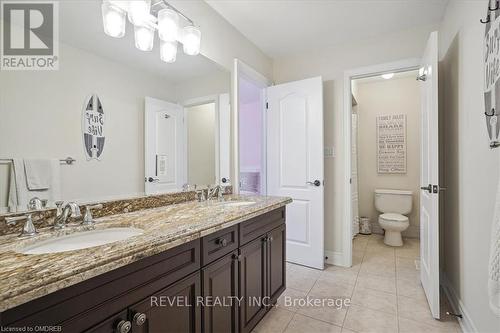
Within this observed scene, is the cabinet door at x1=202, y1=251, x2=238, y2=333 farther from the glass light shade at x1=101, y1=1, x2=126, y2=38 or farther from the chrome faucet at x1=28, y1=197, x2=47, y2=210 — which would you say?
the glass light shade at x1=101, y1=1, x2=126, y2=38

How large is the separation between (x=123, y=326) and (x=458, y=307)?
2.26 meters

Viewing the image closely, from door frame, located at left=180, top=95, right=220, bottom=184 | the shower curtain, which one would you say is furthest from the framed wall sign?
door frame, located at left=180, top=95, right=220, bottom=184

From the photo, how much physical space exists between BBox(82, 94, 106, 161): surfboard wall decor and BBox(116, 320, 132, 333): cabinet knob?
831 millimetres

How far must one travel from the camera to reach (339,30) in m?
2.52

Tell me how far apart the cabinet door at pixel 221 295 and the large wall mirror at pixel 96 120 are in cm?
68

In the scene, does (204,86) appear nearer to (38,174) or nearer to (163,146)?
(163,146)

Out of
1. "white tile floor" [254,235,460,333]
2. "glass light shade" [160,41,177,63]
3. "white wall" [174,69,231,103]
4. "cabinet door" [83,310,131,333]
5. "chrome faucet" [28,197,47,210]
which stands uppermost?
"glass light shade" [160,41,177,63]

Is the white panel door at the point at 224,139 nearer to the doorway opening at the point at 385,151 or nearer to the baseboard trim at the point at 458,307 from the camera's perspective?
the baseboard trim at the point at 458,307

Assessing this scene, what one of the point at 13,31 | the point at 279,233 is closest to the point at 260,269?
the point at 279,233

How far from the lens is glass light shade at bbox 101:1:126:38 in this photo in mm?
1372

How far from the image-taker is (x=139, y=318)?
0.86m

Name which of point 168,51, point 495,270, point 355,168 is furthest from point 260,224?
point 355,168

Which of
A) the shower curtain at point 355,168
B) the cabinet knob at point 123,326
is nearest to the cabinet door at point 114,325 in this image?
the cabinet knob at point 123,326

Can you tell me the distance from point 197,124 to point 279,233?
110 centimetres
